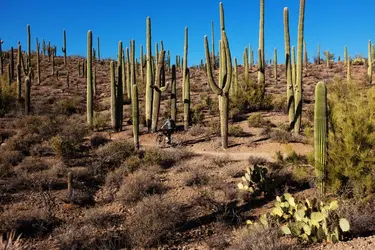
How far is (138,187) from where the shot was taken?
9258 mm

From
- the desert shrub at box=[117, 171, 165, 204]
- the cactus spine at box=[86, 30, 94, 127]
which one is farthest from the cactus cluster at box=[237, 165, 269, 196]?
the cactus spine at box=[86, 30, 94, 127]

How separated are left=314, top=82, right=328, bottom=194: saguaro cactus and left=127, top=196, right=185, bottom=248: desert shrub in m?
3.33

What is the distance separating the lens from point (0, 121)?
17516 mm

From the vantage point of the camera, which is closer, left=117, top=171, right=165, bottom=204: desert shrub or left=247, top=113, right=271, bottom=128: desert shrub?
left=117, top=171, right=165, bottom=204: desert shrub

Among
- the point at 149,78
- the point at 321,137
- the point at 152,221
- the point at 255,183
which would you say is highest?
the point at 149,78

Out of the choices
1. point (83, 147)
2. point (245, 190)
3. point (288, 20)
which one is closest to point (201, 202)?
point (245, 190)

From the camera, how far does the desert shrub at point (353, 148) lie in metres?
7.34

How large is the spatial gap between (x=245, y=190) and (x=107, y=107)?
51.1 feet

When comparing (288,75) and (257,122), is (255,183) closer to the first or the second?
(288,75)

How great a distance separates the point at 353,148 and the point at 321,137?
28.2 inches

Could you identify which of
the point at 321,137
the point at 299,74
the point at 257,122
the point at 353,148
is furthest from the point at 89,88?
the point at 353,148

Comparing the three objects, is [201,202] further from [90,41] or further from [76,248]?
[90,41]

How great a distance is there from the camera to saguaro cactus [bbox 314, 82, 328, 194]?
789 cm

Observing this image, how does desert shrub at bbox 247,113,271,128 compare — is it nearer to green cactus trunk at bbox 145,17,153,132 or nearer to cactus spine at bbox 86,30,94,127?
green cactus trunk at bbox 145,17,153,132
